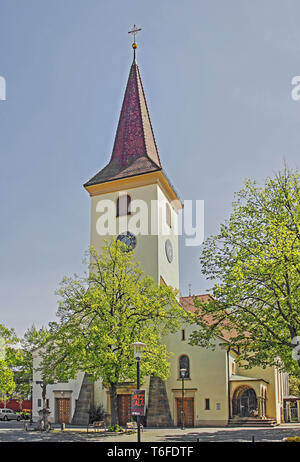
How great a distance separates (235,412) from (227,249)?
1458cm

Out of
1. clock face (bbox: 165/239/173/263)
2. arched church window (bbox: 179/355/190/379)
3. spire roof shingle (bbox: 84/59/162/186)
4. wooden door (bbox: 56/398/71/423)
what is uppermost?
spire roof shingle (bbox: 84/59/162/186)

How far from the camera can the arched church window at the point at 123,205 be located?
133ft

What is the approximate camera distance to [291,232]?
2212cm

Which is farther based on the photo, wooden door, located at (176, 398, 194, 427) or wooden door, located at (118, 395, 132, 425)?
wooden door, located at (118, 395, 132, 425)

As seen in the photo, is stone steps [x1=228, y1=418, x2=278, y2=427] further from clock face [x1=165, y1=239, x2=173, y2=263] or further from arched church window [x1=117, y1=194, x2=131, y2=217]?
arched church window [x1=117, y1=194, x2=131, y2=217]

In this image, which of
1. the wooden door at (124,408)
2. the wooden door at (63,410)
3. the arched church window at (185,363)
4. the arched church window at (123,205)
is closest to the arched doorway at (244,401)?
the arched church window at (185,363)

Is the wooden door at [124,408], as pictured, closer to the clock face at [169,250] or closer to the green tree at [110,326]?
the green tree at [110,326]

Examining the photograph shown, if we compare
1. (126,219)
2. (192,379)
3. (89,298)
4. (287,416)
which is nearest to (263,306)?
(89,298)

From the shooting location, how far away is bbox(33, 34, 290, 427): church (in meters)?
33.8

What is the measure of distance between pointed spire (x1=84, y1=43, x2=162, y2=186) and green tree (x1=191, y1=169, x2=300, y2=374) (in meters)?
15.5

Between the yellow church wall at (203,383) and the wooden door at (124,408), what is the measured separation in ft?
10.1

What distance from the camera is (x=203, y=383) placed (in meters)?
34.4

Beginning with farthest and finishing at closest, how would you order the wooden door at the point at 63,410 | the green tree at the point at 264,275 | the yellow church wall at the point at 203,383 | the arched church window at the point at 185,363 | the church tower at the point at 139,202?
the church tower at the point at 139,202
the wooden door at the point at 63,410
the arched church window at the point at 185,363
the yellow church wall at the point at 203,383
the green tree at the point at 264,275

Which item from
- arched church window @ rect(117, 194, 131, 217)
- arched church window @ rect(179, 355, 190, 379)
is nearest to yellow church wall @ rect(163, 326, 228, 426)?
arched church window @ rect(179, 355, 190, 379)
